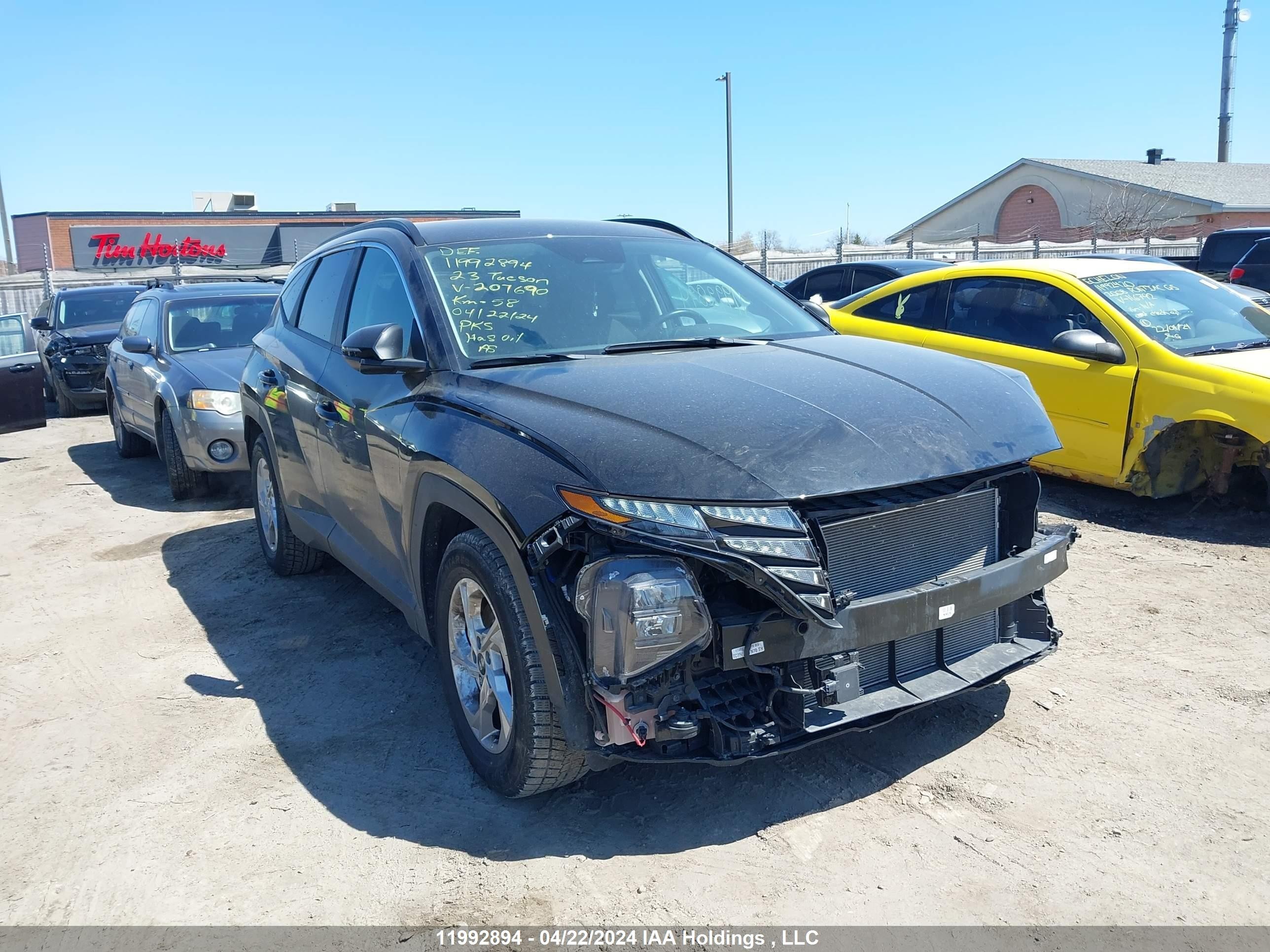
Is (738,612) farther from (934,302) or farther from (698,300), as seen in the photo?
(934,302)

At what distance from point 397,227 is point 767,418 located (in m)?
2.24

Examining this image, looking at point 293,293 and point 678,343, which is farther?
point 293,293

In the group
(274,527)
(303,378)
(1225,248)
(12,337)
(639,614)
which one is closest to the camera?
(639,614)

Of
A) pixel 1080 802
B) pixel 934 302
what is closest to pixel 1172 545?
pixel 934 302

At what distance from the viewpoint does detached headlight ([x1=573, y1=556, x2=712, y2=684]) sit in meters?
2.74

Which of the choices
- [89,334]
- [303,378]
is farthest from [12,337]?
[303,378]

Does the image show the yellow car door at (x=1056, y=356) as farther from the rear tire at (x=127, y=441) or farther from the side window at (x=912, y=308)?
the rear tire at (x=127, y=441)

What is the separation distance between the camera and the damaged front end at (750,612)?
277 cm

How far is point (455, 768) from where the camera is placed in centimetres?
364

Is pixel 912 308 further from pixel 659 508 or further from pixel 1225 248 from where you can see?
pixel 1225 248

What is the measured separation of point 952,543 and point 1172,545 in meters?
3.23

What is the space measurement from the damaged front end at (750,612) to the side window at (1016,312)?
13.0 ft

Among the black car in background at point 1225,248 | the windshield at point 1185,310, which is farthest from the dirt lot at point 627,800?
the black car in background at point 1225,248

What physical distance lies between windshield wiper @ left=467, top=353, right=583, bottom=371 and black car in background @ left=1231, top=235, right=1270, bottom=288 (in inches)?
519
